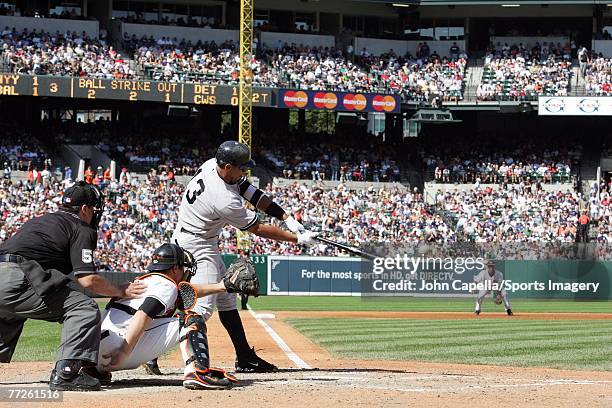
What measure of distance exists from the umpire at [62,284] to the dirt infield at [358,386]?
302 millimetres

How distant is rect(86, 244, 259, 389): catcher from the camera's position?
7.69 m

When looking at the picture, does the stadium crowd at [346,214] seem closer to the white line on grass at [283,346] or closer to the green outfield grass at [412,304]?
the green outfield grass at [412,304]

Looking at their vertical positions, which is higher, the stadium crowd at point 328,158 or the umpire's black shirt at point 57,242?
the umpire's black shirt at point 57,242

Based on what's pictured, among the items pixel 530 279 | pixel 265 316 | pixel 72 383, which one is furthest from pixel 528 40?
pixel 72 383

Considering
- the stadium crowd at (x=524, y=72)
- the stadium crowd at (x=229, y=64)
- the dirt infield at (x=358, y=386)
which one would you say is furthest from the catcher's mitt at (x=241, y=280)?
the stadium crowd at (x=524, y=72)

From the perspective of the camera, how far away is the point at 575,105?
43.0m

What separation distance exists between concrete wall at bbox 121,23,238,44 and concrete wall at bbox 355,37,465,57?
6.50 meters

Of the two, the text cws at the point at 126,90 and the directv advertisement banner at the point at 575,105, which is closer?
the text cws at the point at 126,90

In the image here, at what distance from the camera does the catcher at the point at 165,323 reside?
25.2ft

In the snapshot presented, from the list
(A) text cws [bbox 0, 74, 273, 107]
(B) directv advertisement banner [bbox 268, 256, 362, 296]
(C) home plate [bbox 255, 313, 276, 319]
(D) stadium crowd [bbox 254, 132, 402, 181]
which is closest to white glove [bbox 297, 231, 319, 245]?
(C) home plate [bbox 255, 313, 276, 319]

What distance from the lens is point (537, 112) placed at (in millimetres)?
44812

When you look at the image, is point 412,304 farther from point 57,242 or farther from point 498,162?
point 57,242

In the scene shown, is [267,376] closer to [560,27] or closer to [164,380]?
[164,380]

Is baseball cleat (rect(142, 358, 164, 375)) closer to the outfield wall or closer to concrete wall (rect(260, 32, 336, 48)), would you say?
the outfield wall
